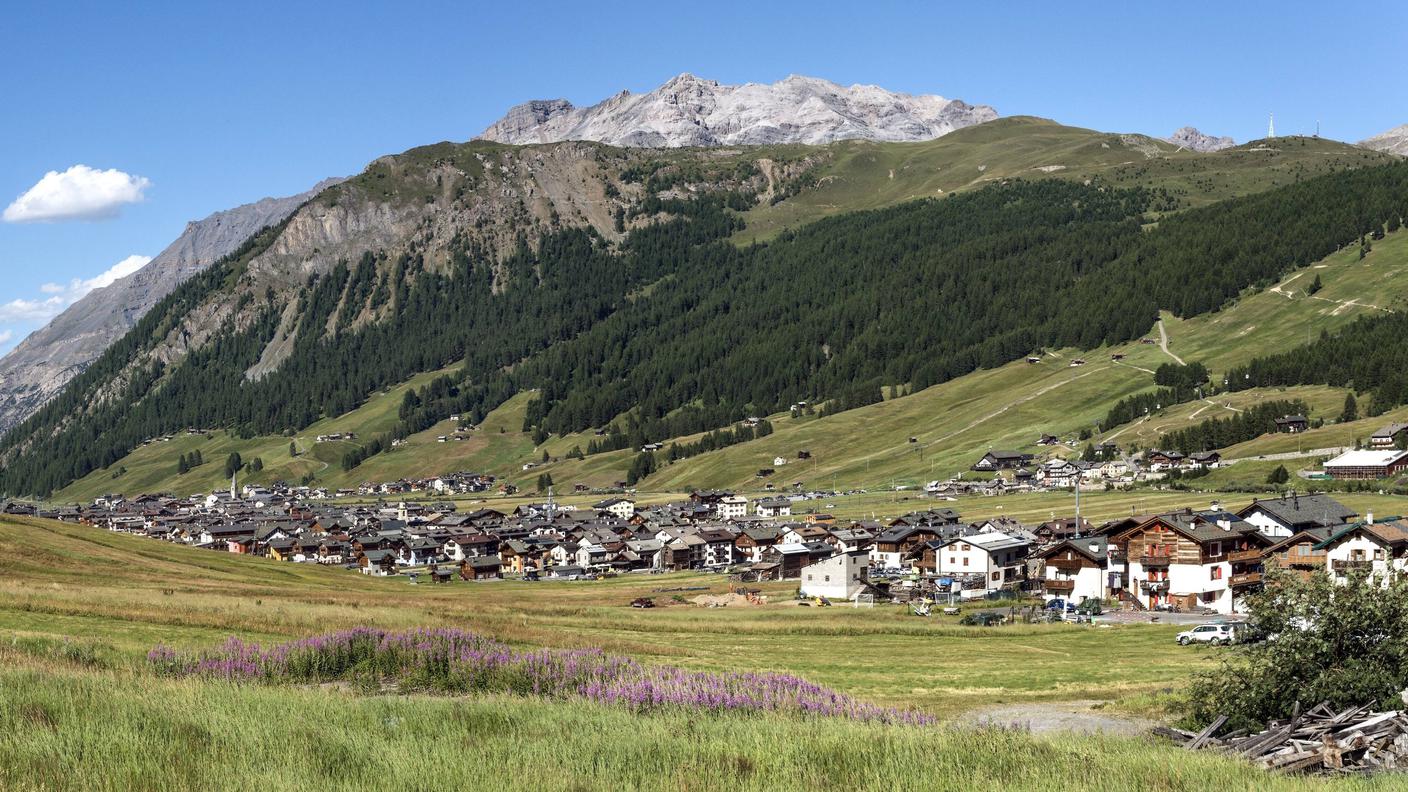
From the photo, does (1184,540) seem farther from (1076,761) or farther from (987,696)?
(1076,761)

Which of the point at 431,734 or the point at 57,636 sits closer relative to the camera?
the point at 431,734

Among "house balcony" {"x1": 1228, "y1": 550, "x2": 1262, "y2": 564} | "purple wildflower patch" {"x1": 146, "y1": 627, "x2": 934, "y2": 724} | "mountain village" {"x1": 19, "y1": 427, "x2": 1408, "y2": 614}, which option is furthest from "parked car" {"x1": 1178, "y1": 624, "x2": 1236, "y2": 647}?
"purple wildflower patch" {"x1": 146, "y1": 627, "x2": 934, "y2": 724}

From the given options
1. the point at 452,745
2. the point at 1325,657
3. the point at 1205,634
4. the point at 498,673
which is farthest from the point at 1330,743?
the point at 1205,634

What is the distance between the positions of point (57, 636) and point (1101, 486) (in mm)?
182826

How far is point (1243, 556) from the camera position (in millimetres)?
91750

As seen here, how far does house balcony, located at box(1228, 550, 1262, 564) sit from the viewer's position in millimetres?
91156

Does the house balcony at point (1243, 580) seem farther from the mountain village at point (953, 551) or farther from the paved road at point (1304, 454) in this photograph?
the paved road at point (1304, 454)

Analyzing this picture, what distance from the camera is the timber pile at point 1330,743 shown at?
859 inches

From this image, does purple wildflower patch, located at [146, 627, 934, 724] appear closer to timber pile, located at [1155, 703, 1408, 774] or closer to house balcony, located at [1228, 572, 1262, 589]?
timber pile, located at [1155, 703, 1408, 774]

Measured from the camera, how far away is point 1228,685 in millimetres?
28031

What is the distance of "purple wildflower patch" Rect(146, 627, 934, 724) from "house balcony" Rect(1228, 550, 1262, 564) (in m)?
74.0

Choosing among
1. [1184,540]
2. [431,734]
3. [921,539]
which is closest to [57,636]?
[431,734]

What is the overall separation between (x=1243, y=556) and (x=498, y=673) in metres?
82.1

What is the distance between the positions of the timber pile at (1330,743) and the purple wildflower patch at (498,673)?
6999mm
